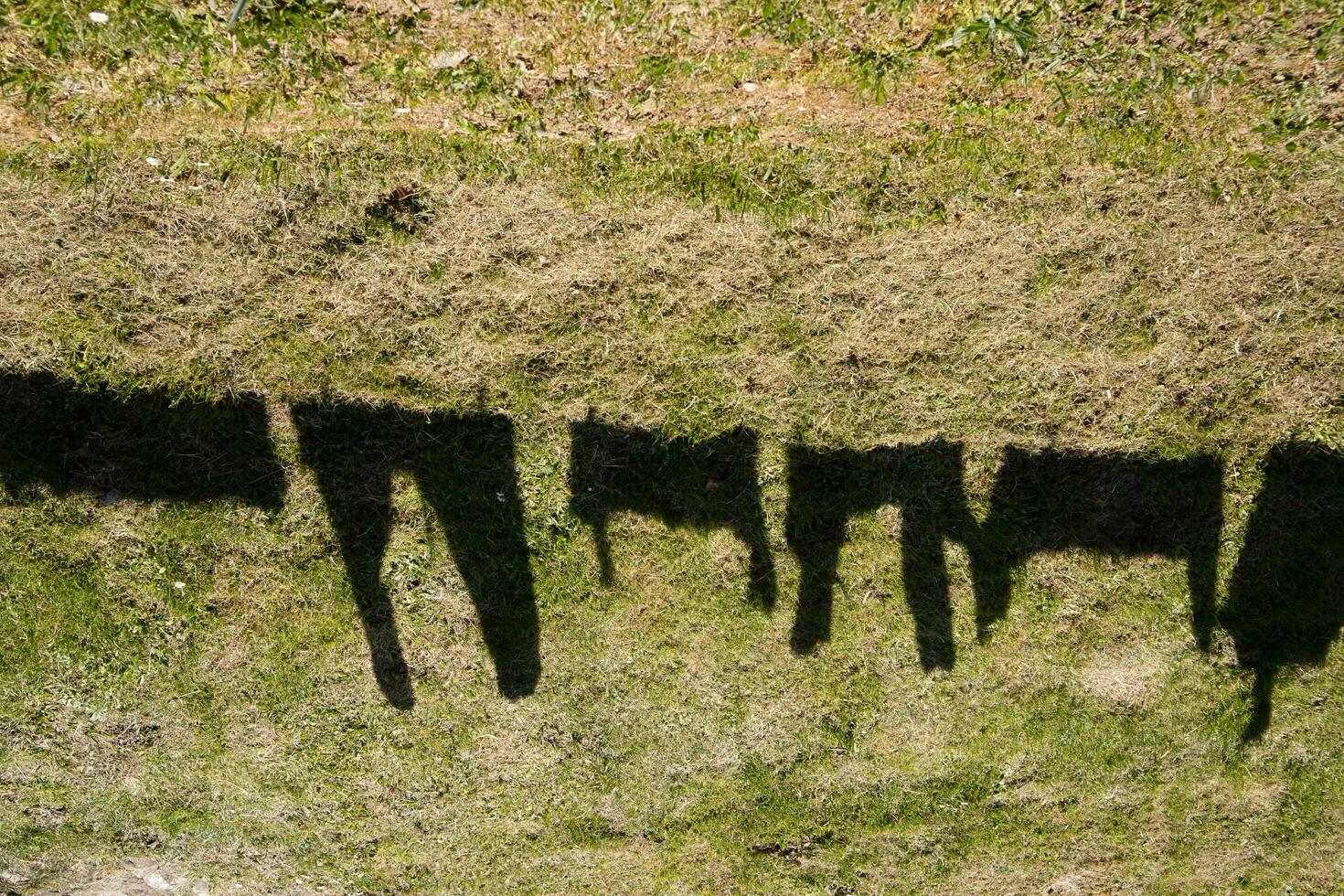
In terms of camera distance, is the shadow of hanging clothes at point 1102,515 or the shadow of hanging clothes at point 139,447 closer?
the shadow of hanging clothes at point 139,447

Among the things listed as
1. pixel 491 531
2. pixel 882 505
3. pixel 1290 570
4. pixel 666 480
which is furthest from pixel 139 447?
pixel 1290 570

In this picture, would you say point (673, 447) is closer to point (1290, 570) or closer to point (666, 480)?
point (666, 480)

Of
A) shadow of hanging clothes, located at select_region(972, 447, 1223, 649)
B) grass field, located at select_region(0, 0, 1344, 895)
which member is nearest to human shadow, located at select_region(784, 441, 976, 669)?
grass field, located at select_region(0, 0, 1344, 895)

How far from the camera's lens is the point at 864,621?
14.5 ft

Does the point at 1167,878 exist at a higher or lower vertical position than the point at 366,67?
lower

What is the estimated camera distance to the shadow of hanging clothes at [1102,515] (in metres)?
4.36

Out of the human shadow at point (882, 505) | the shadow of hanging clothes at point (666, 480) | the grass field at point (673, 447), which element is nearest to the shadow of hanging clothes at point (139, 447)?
the grass field at point (673, 447)

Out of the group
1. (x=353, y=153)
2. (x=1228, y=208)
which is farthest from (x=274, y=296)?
(x=1228, y=208)

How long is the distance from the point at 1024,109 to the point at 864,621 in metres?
3.31

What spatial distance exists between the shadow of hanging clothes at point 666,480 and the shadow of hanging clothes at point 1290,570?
121 inches

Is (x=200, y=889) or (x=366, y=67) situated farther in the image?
(x=200, y=889)

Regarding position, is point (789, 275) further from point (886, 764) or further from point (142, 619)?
point (142, 619)

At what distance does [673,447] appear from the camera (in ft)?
14.2

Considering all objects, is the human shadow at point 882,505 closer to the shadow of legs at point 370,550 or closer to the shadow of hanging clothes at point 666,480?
the shadow of hanging clothes at point 666,480
